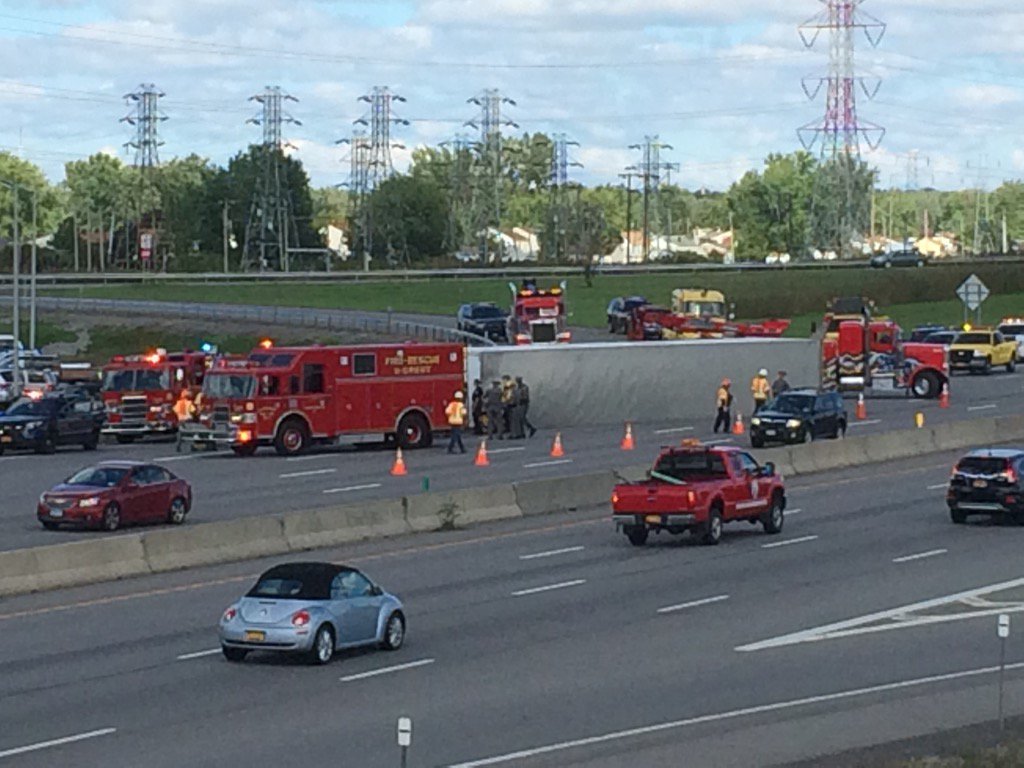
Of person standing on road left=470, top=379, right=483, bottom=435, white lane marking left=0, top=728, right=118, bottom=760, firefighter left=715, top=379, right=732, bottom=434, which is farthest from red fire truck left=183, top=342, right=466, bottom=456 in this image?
white lane marking left=0, top=728, right=118, bottom=760

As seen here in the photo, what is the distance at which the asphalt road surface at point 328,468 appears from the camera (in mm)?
40844

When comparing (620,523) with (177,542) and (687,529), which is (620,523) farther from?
(177,542)

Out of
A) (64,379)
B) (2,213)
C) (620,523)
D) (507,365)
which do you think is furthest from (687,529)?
(2,213)

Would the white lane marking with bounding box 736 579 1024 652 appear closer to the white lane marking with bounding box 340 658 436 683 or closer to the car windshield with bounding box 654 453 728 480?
the white lane marking with bounding box 340 658 436 683

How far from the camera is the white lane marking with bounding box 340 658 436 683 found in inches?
899

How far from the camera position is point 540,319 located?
248 feet

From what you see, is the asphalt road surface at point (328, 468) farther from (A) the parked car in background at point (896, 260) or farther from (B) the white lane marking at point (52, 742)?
(A) the parked car in background at point (896, 260)

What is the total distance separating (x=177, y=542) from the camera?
1284 inches

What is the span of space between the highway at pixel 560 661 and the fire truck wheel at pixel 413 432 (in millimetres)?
16934

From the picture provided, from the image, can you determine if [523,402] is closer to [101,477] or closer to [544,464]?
[544,464]

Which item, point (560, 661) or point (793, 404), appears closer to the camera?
point (560, 661)

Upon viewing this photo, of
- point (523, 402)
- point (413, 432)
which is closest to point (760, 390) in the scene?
point (523, 402)

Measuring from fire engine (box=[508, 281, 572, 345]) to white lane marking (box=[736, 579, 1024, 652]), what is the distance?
45.5 m

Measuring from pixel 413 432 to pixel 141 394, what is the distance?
8.16m
